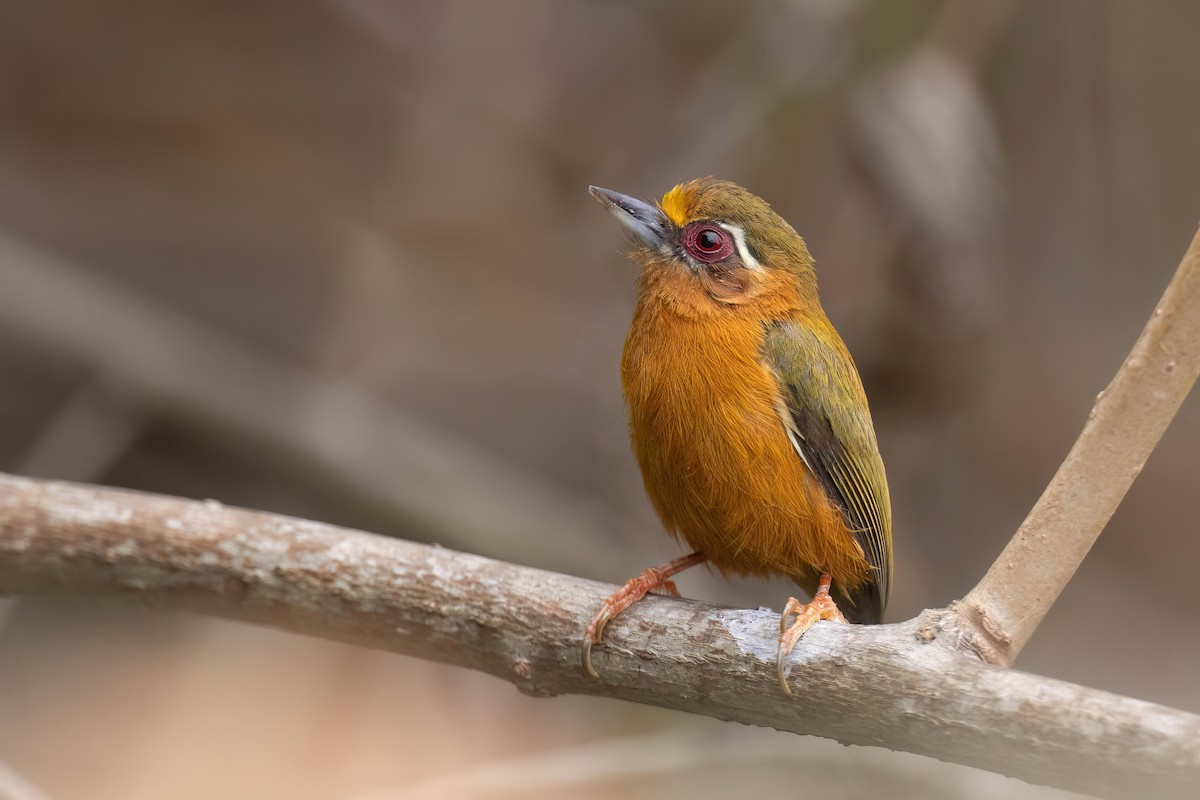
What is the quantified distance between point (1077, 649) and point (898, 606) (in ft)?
3.40

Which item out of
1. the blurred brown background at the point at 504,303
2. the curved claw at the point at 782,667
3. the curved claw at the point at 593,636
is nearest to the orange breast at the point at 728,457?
the curved claw at the point at 593,636

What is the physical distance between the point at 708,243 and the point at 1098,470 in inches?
54.8

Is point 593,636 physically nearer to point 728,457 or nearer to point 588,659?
point 588,659

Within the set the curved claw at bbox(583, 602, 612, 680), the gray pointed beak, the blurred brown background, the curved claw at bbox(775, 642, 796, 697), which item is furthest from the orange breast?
the blurred brown background

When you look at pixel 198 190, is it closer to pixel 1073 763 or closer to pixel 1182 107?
pixel 1073 763

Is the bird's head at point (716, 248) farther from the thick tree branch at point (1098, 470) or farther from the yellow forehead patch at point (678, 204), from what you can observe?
the thick tree branch at point (1098, 470)

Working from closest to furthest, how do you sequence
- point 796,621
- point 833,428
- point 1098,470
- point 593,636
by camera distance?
point 1098,470
point 796,621
point 593,636
point 833,428

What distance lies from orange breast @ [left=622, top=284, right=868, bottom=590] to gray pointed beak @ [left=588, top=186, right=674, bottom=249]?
0.31m

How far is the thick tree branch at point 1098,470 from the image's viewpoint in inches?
89.0

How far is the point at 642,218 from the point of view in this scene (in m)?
3.45

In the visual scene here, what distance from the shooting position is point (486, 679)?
5914 millimetres

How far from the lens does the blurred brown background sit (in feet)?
17.2

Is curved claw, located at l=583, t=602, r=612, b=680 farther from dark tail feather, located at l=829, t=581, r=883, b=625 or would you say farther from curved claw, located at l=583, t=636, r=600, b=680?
dark tail feather, located at l=829, t=581, r=883, b=625

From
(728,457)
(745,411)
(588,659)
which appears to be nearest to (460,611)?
(588,659)
